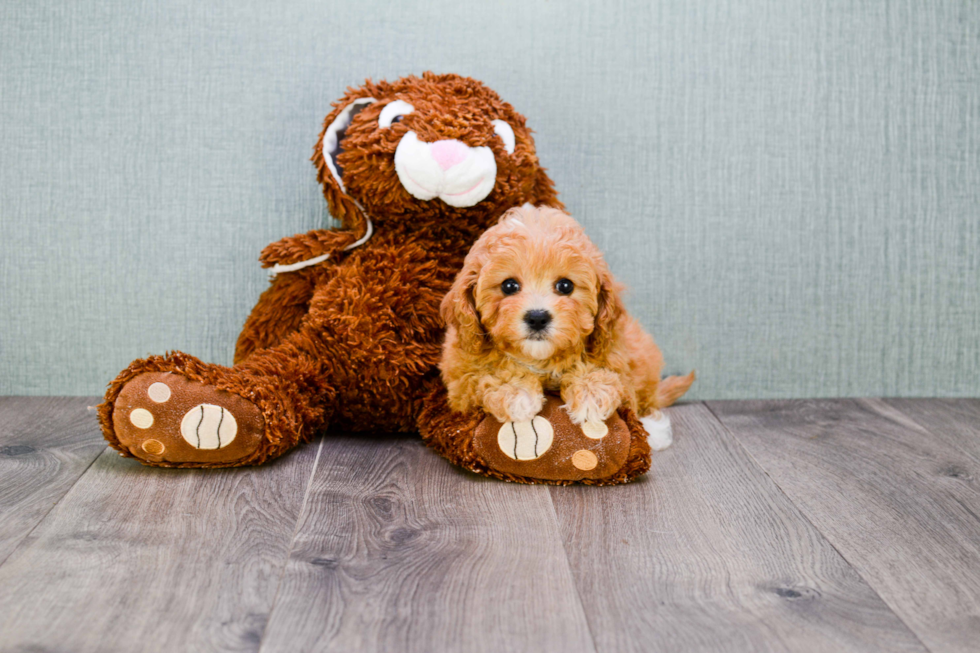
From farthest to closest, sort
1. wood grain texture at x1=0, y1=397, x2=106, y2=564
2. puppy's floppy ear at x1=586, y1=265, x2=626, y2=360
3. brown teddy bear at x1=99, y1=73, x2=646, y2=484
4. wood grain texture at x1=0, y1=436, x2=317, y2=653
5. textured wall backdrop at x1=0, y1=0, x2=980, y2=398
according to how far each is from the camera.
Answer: textured wall backdrop at x1=0, y1=0, x2=980, y2=398 < brown teddy bear at x1=99, y1=73, x2=646, y2=484 < puppy's floppy ear at x1=586, y1=265, x2=626, y2=360 < wood grain texture at x1=0, y1=397, x2=106, y2=564 < wood grain texture at x1=0, y1=436, x2=317, y2=653

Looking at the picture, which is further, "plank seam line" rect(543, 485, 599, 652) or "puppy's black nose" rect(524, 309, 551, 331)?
"puppy's black nose" rect(524, 309, 551, 331)

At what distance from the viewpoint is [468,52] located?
1.59 metres

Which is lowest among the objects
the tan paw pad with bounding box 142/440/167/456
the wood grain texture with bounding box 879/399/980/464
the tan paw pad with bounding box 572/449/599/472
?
the wood grain texture with bounding box 879/399/980/464

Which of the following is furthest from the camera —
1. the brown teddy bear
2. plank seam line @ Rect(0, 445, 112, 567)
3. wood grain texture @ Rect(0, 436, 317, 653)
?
the brown teddy bear

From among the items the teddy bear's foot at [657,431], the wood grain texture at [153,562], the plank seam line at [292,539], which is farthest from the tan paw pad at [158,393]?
the teddy bear's foot at [657,431]

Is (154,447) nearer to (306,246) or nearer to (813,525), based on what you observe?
(306,246)

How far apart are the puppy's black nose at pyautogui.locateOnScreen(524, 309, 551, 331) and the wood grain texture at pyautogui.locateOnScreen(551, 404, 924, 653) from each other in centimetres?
25

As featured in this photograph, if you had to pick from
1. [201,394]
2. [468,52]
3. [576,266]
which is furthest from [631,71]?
[201,394]

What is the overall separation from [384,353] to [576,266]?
38 centimetres

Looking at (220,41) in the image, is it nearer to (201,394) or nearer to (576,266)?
(201,394)

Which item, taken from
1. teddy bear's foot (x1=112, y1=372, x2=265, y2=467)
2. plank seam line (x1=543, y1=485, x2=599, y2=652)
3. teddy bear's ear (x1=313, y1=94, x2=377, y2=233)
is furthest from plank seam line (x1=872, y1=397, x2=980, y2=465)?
teddy bear's foot (x1=112, y1=372, x2=265, y2=467)

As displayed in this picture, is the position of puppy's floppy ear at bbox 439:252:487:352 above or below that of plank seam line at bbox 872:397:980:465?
above

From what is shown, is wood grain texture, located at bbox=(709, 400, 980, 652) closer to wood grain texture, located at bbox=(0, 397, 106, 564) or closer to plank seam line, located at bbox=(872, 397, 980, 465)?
plank seam line, located at bbox=(872, 397, 980, 465)

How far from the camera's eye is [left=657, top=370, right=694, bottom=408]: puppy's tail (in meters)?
1.59
